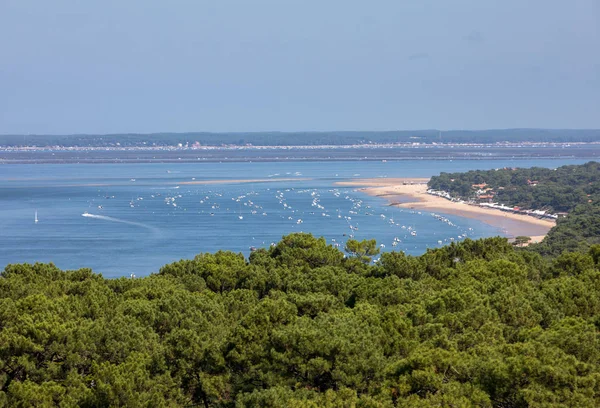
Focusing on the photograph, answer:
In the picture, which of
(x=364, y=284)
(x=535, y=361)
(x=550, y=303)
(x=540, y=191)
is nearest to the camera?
(x=535, y=361)

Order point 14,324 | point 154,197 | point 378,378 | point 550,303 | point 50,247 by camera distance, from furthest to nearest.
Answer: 1. point 154,197
2. point 50,247
3. point 550,303
4. point 14,324
5. point 378,378

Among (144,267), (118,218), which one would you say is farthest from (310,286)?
(118,218)

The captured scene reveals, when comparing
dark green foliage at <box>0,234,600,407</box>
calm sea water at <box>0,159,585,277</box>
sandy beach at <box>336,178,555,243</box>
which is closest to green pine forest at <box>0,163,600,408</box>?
dark green foliage at <box>0,234,600,407</box>

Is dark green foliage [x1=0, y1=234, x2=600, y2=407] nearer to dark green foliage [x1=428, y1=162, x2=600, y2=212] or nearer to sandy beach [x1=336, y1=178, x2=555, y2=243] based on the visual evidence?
sandy beach [x1=336, y1=178, x2=555, y2=243]

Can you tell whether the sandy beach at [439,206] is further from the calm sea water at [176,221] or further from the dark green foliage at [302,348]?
the dark green foliage at [302,348]

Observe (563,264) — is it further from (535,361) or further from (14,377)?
(14,377)

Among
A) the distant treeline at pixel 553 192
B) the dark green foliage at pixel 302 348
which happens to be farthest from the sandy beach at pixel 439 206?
the dark green foliage at pixel 302 348
